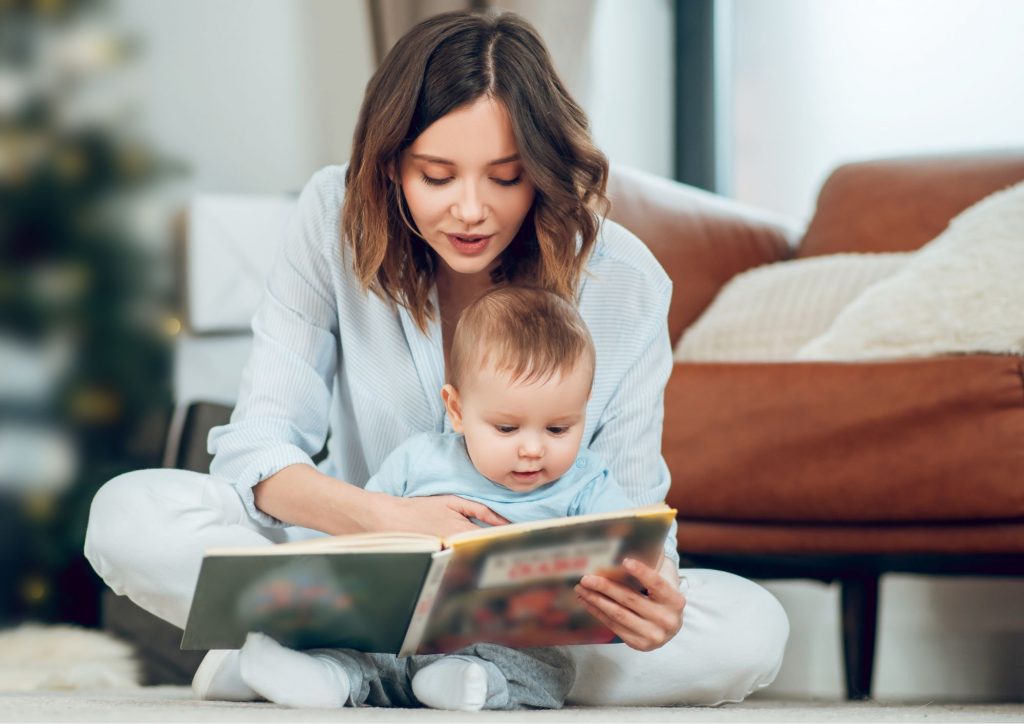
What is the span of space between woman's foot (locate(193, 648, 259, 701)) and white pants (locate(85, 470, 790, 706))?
0.22 ft

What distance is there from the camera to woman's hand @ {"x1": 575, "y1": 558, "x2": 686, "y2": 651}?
1037 mm

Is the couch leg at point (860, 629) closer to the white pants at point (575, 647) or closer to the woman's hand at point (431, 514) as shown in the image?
the white pants at point (575, 647)

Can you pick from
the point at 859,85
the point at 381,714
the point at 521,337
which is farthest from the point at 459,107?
the point at 859,85

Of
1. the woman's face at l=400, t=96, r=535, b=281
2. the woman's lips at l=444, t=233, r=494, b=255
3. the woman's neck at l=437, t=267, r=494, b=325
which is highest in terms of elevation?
the woman's face at l=400, t=96, r=535, b=281

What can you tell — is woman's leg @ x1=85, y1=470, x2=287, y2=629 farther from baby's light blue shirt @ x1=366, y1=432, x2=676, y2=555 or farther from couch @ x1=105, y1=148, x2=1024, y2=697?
couch @ x1=105, y1=148, x2=1024, y2=697

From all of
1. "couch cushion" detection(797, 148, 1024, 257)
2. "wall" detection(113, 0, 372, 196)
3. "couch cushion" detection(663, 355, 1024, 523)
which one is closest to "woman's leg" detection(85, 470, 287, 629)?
"couch cushion" detection(663, 355, 1024, 523)

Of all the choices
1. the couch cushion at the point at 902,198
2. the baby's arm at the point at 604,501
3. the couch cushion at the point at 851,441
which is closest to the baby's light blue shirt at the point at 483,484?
the baby's arm at the point at 604,501

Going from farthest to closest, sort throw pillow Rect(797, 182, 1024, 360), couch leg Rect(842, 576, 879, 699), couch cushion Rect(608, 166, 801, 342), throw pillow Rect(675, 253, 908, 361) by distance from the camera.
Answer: couch cushion Rect(608, 166, 801, 342) → throw pillow Rect(675, 253, 908, 361) → couch leg Rect(842, 576, 879, 699) → throw pillow Rect(797, 182, 1024, 360)

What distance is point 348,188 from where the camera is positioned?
1315mm

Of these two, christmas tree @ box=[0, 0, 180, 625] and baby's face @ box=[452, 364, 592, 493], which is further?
christmas tree @ box=[0, 0, 180, 625]

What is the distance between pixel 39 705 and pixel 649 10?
2.66m

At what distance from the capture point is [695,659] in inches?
48.6

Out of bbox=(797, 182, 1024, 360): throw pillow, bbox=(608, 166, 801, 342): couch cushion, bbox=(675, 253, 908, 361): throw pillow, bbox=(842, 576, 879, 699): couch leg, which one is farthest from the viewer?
bbox=(608, 166, 801, 342): couch cushion

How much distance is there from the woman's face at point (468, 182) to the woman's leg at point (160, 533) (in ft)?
1.18
